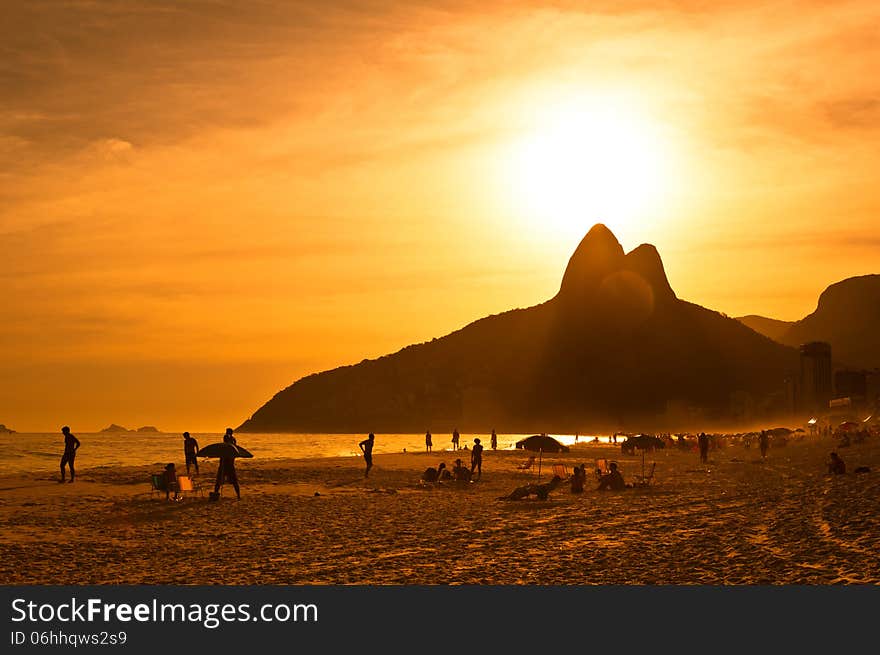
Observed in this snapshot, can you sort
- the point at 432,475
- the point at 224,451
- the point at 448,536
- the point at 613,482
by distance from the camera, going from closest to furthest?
the point at 448,536
the point at 224,451
the point at 613,482
the point at 432,475

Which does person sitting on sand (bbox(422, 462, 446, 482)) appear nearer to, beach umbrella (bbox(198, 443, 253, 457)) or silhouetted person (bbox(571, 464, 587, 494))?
silhouetted person (bbox(571, 464, 587, 494))

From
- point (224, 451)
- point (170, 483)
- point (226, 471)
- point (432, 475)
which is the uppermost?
point (224, 451)

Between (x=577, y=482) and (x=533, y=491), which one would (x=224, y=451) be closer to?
(x=533, y=491)

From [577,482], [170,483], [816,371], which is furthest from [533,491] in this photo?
[816,371]

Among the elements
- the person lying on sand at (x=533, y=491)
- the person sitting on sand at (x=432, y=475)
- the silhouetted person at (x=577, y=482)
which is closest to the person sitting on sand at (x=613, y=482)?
the silhouetted person at (x=577, y=482)

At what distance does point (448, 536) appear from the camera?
1678 centimetres

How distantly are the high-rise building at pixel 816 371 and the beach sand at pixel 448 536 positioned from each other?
179147 millimetres

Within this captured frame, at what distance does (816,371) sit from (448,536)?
19602 cm

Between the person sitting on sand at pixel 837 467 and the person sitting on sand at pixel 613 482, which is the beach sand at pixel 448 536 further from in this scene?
the person sitting on sand at pixel 837 467

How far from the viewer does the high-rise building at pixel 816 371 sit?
634ft

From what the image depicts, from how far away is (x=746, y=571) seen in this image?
482 inches

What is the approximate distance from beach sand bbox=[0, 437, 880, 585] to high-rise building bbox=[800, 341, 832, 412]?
179147 mm

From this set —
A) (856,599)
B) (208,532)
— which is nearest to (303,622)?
(856,599)

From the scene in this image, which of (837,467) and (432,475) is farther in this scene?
(432,475)
